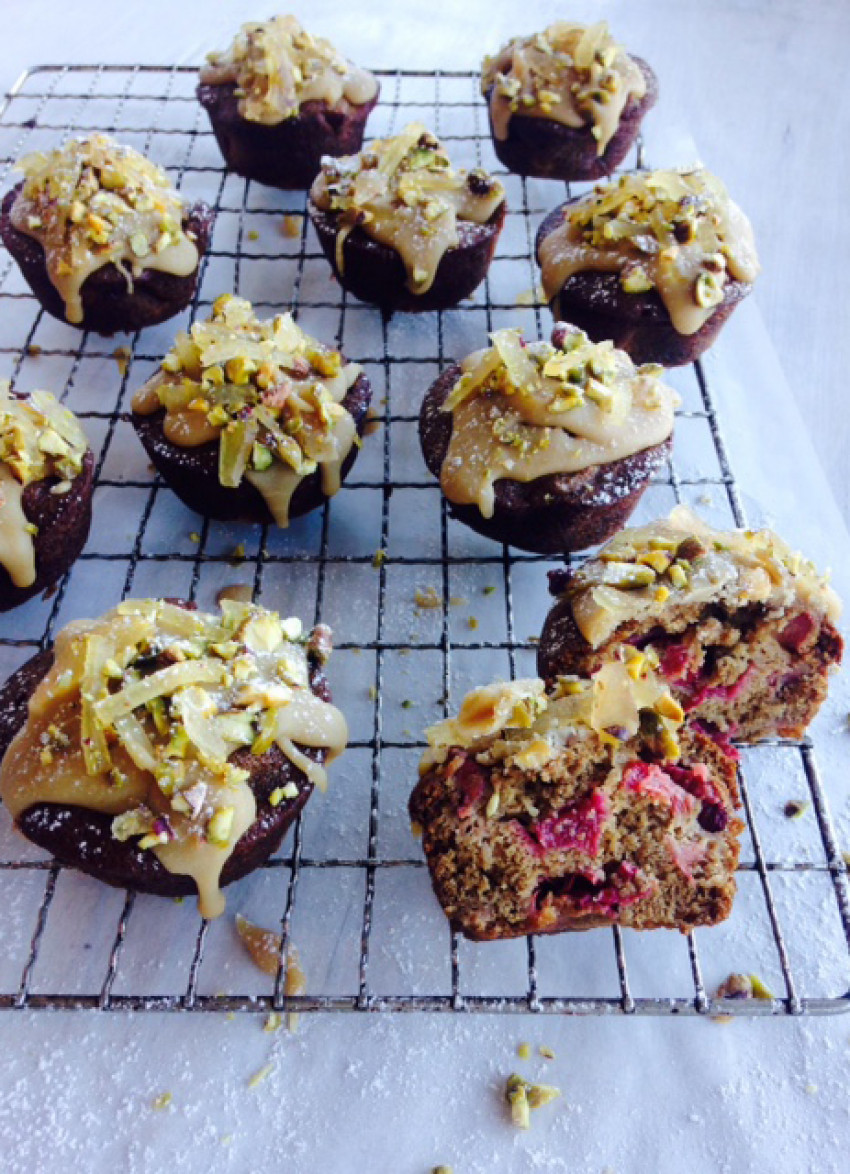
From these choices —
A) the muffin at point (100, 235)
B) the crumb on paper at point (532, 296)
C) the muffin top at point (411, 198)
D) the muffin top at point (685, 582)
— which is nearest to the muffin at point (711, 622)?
the muffin top at point (685, 582)

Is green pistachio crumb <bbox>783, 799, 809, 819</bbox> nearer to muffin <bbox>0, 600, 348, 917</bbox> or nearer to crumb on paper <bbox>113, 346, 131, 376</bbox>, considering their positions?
muffin <bbox>0, 600, 348, 917</bbox>

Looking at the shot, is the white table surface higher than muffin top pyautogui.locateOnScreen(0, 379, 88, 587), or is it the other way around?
muffin top pyautogui.locateOnScreen(0, 379, 88, 587)

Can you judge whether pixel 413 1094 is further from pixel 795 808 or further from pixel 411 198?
pixel 411 198

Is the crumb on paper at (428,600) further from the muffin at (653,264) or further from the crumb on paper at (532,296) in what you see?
the crumb on paper at (532,296)

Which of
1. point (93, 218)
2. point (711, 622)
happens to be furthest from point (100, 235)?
point (711, 622)

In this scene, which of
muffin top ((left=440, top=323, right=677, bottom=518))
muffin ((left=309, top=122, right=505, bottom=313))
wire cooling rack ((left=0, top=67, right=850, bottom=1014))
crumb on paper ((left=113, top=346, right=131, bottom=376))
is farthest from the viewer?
crumb on paper ((left=113, top=346, right=131, bottom=376))

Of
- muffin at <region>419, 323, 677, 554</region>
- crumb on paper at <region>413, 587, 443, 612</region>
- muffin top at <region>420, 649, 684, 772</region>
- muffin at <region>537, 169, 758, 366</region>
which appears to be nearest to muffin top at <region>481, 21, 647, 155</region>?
muffin at <region>537, 169, 758, 366</region>

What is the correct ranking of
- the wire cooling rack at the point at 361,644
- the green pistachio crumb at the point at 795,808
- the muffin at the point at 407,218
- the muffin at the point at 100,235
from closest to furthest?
1. the wire cooling rack at the point at 361,644
2. the green pistachio crumb at the point at 795,808
3. the muffin at the point at 100,235
4. the muffin at the point at 407,218
